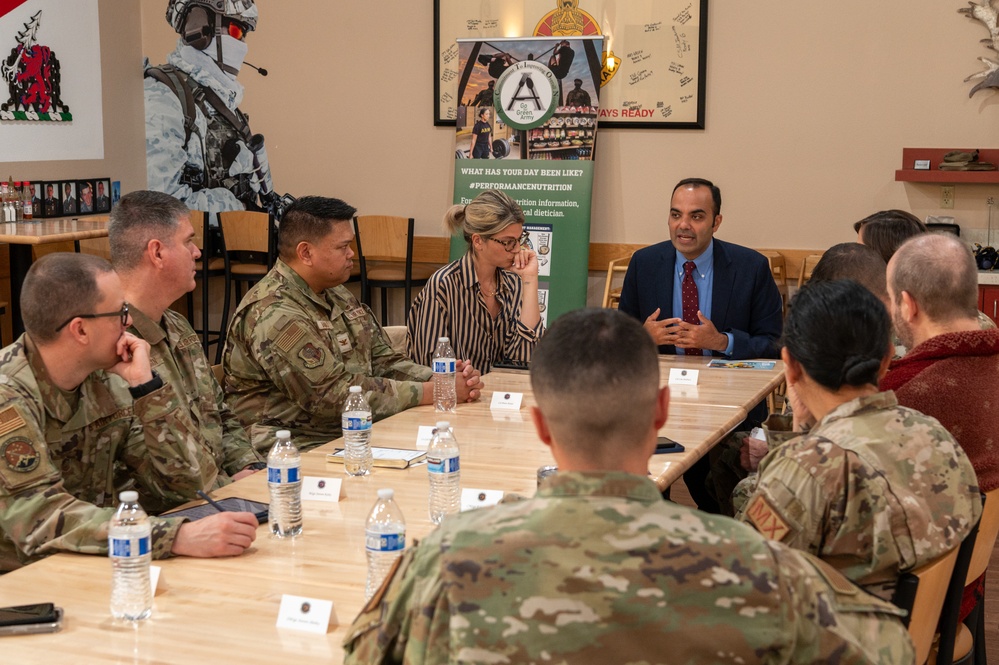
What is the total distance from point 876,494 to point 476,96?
5740 mm

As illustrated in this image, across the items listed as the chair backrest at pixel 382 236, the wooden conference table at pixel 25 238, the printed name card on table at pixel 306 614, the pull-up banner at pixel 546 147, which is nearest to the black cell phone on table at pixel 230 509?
the printed name card on table at pixel 306 614

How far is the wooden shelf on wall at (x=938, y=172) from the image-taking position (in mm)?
6129

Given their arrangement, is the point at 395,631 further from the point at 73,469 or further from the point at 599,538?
the point at 73,469

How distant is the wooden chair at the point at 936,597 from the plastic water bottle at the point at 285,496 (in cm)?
121

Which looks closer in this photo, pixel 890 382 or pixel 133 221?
pixel 890 382

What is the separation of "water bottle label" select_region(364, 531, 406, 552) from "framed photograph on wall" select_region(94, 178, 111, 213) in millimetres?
6315

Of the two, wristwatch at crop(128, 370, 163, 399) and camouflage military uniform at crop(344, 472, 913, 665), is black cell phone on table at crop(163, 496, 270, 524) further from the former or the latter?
camouflage military uniform at crop(344, 472, 913, 665)

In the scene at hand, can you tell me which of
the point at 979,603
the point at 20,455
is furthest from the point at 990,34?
the point at 20,455

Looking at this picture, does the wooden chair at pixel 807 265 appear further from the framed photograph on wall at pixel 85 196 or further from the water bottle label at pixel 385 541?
the water bottle label at pixel 385 541

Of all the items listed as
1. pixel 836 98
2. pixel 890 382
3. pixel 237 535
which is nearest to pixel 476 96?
pixel 836 98

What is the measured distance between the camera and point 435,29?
7.30 meters

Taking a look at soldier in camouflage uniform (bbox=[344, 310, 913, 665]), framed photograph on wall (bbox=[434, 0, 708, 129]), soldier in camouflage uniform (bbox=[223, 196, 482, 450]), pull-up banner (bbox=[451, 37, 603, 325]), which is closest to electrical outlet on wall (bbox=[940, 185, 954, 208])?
framed photograph on wall (bbox=[434, 0, 708, 129])

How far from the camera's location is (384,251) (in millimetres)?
7238

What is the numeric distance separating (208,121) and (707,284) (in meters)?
4.59
